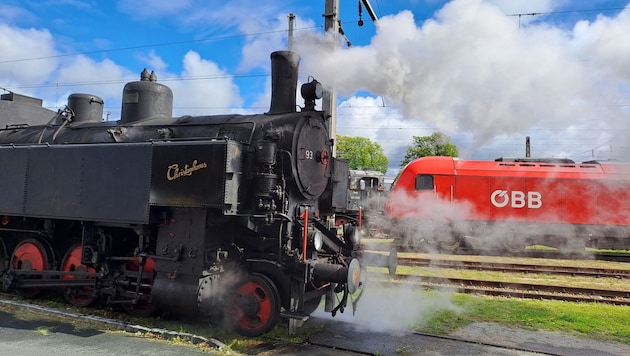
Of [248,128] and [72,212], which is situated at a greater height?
[248,128]

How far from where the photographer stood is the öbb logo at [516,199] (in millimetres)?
14852

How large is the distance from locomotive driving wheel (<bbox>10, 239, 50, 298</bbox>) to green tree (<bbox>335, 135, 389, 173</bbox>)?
55.0 metres

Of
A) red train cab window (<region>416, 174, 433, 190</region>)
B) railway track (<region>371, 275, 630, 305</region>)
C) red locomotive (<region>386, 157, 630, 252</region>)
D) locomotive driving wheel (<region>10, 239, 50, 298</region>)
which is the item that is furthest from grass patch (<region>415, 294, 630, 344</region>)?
red train cab window (<region>416, 174, 433, 190</region>)

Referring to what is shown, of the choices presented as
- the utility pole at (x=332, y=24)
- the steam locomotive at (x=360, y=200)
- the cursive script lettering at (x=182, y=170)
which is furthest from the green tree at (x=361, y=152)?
the cursive script lettering at (x=182, y=170)

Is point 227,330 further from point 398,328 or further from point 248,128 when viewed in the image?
point 248,128

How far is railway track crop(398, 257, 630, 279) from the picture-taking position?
36.2 ft

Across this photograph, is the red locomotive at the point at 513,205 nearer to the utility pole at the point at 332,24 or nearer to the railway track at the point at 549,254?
the railway track at the point at 549,254

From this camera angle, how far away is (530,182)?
1498 cm

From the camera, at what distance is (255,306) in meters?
5.55

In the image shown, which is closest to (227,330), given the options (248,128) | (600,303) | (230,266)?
(230,266)

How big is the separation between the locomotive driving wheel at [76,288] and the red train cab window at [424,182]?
37.9ft

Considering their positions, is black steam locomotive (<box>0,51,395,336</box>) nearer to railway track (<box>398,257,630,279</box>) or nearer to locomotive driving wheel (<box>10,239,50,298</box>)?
locomotive driving wheel (<box>10,239,50,298</box>)

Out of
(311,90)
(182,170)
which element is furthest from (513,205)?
(182,170)

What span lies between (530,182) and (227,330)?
1251 centimetres
